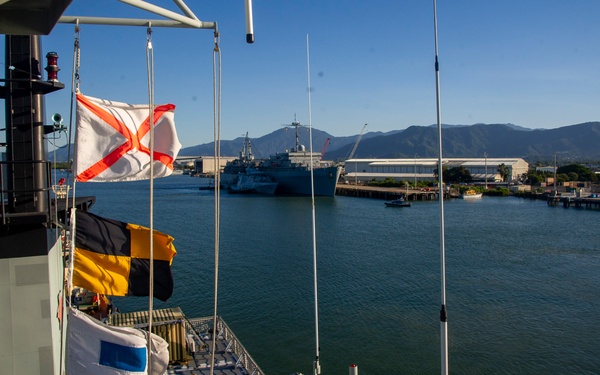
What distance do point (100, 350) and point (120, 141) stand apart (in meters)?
1.39

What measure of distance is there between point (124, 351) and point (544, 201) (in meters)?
58.9

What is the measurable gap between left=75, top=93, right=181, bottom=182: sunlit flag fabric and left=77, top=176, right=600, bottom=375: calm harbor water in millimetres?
8111

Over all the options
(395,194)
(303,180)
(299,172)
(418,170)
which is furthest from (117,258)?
(418,170)

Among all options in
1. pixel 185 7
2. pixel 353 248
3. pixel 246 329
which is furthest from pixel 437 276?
pixel 185 7

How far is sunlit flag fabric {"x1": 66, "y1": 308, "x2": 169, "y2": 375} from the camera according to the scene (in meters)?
3.24

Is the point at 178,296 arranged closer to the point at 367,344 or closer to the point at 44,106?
the point at 367,344

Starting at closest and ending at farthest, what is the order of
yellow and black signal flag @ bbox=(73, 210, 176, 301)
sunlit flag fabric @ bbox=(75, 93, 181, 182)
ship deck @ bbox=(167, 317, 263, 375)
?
sunlit flag fabric @ bbox=(75, 93, 181, 182) → yellow and black signal flag @ bbox=(73, 210, 176, 301) → ship deck @ bbox=(167, 317, 263, 375)

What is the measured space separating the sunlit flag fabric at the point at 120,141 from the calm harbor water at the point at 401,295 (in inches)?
319

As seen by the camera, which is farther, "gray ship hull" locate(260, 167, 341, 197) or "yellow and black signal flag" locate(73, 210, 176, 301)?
"gray ship hull" locate(260, 167, 341, 197)

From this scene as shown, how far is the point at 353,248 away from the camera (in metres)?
24.5

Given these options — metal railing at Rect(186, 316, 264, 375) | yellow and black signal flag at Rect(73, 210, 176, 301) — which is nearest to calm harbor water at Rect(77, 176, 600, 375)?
metal railing at Rect(186, 316, 264, 375)

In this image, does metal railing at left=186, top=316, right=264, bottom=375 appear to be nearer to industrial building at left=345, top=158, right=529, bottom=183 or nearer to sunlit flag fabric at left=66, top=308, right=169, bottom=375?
sunlit flag fabric at left=66, top=308, right=169, bottom=375

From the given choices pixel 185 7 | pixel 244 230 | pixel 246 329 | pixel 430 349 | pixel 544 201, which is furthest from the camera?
pixel 544 201

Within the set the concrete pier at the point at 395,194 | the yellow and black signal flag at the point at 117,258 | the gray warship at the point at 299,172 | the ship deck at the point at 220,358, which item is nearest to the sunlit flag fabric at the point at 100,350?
the yellow and black signal flag at the point at 117,258
